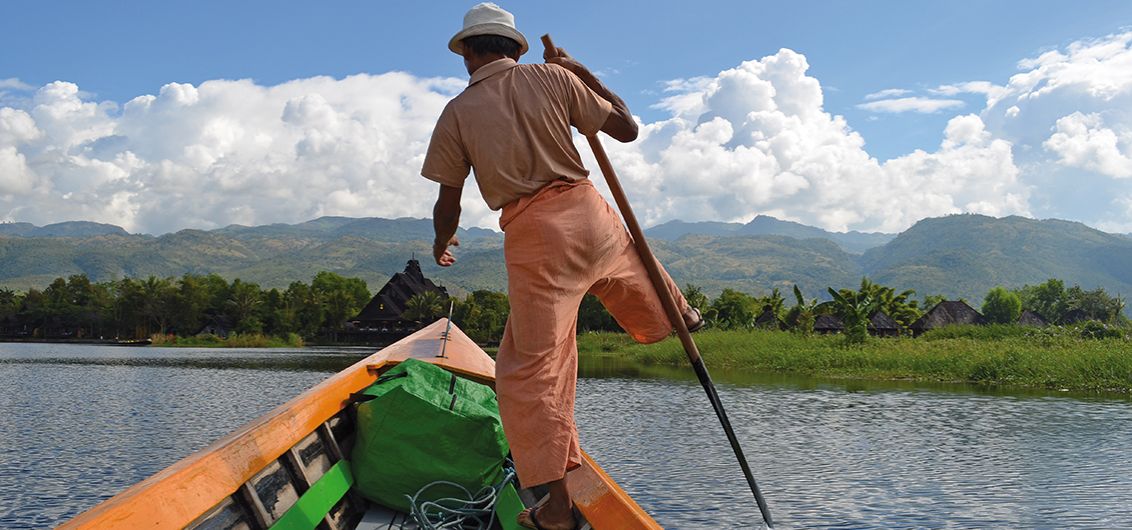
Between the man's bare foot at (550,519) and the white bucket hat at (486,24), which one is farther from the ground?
the white bucket hat at (486,24)

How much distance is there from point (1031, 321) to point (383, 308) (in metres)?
59.5

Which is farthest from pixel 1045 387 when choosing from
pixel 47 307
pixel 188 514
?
pixel 47 307

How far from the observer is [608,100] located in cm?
310

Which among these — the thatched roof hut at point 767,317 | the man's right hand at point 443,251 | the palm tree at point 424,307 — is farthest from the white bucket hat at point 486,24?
the palm tree at point 424,307

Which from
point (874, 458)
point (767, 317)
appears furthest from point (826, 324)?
point (874, 458)

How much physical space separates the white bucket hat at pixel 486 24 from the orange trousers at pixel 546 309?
0.56 meters

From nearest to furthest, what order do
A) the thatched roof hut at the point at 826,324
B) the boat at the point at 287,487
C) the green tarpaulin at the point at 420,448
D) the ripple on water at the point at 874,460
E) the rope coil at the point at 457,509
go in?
the boat at the point at 287,487 < the rope coil at the point at 457,509 < the green tarpaulin at the point at 420,448 < the ripple on water at the point at 874,460 < the thatched roof hut at the point at 826,324

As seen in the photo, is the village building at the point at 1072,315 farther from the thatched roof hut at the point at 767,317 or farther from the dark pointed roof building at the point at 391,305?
the dark pointed roof building at the point at 391,305

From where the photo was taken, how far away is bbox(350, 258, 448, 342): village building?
7844 centimetres

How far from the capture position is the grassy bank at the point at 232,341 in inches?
2946

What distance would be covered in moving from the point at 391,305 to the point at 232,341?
47.3 ft

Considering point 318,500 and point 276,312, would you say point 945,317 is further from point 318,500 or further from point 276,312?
point 318,500

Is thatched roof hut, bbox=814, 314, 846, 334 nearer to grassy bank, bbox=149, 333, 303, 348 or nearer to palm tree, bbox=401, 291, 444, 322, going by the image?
palm tree, bbox=401, 291, 444, 322

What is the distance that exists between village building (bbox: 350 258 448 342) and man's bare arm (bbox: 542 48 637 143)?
74636mm
